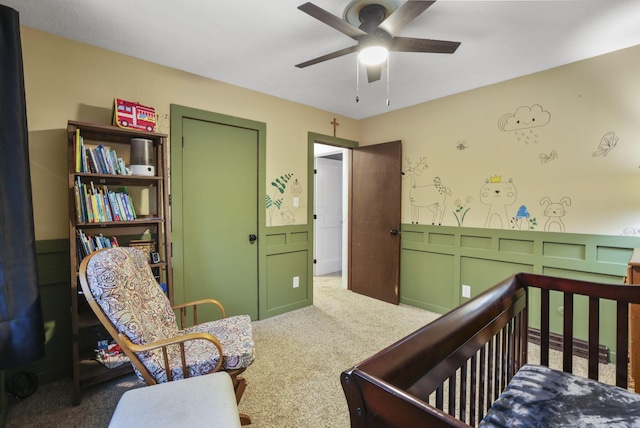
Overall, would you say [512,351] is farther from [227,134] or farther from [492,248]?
[227,134]

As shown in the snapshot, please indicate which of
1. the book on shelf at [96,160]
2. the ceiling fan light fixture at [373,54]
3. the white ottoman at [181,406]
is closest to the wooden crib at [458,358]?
the white ottoman at [181,406]

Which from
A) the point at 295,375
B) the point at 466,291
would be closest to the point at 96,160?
the point at 295,375

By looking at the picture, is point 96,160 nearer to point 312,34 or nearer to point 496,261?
point 312,34

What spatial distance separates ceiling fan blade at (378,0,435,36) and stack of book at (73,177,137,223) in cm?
201

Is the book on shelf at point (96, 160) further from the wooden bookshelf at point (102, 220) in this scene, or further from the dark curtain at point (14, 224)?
the dark curtain at point (14, 224)

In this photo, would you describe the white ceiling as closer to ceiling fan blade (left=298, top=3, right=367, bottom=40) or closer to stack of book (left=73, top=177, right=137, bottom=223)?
ceiling fan blade (left=298, top=3, right=367, bottom=40)

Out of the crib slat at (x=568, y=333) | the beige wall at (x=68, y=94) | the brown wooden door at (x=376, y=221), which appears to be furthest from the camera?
the brown wooden door at (x=376, y=221)

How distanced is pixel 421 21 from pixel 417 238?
2319 millimetres

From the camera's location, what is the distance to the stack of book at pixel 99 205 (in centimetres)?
191

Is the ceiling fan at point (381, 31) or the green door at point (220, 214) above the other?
the ceiling fan at point (381, 31)

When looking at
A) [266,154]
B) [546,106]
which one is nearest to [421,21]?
[546,106]

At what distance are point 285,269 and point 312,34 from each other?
2361 mm

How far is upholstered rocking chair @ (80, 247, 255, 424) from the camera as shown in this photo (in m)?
1.46

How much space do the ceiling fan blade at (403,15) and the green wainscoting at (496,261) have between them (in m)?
2.22
